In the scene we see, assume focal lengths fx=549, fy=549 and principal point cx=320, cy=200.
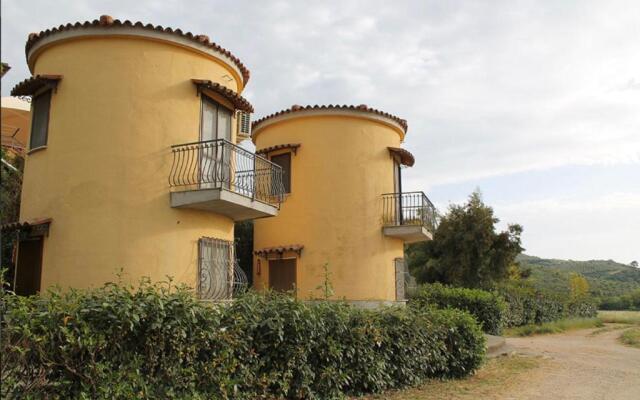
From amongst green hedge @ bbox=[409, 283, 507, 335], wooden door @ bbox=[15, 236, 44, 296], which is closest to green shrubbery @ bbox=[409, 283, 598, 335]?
green hedge @ bbox=[409, 283, 507, 335]

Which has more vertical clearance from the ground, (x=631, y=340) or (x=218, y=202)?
(x=218, y=202)

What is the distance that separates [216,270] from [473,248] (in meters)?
21.8

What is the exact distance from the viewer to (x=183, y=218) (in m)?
11.4

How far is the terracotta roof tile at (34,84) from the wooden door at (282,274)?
842 cm

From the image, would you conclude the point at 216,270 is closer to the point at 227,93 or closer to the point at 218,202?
the point at 218,202

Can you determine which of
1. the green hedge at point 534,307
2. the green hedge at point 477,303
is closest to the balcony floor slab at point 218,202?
the green hedge at point 477,303

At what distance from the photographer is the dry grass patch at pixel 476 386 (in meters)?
9.51

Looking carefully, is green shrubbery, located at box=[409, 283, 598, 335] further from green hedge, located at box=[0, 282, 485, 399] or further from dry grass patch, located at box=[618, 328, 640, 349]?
dry grass patch, located at box=[618, 328, 640, 349]

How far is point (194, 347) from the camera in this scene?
6770 millimetres

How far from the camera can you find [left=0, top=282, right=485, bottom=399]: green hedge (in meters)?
5.69

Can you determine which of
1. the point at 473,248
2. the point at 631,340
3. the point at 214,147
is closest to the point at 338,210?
the point at 214,147

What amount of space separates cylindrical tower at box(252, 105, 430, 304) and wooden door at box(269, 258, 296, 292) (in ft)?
0.10

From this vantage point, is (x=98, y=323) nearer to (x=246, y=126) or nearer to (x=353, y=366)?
(x=353, y=366)

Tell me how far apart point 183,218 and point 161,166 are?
3.78 feet
